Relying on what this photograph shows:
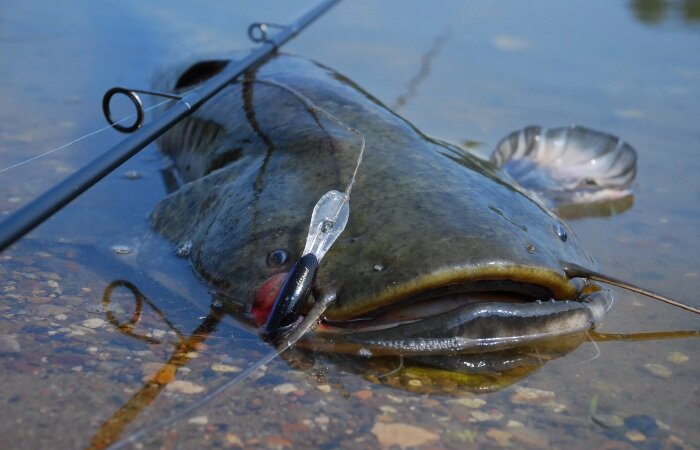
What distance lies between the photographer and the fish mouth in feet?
8.43

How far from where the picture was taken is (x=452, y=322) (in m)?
2.56

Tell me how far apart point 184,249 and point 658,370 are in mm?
1599

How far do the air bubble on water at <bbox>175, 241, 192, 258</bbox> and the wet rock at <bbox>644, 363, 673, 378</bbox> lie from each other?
1.54m

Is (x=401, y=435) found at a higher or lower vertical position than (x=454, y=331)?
lower

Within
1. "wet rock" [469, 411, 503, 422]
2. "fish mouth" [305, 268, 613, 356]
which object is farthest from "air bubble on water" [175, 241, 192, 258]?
"wet rock" [469, 411, 503, 422]

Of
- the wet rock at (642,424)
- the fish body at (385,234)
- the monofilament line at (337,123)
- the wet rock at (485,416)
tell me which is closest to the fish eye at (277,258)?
the fish body at (385,234)

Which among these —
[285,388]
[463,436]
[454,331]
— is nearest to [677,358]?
[454,331]

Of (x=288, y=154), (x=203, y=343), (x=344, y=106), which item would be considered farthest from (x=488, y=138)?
(x=203, y=343)

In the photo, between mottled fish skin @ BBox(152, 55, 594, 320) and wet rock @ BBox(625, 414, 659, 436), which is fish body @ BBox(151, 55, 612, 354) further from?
wet rock @ BBox(625, 414, 659, 436)

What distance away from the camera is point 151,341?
2.62 m

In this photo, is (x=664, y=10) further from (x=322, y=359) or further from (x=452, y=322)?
(x=322, y=359)

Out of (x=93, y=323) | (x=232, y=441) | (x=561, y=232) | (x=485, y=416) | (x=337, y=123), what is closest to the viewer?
(x=232, y=441)

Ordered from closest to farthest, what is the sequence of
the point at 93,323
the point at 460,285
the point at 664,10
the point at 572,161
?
1. the point at 460,285
2. the point at 93,323
3. the point at 572,161
4. the point at 664,10

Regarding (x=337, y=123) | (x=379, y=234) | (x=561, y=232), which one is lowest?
(x=561, y=232)
